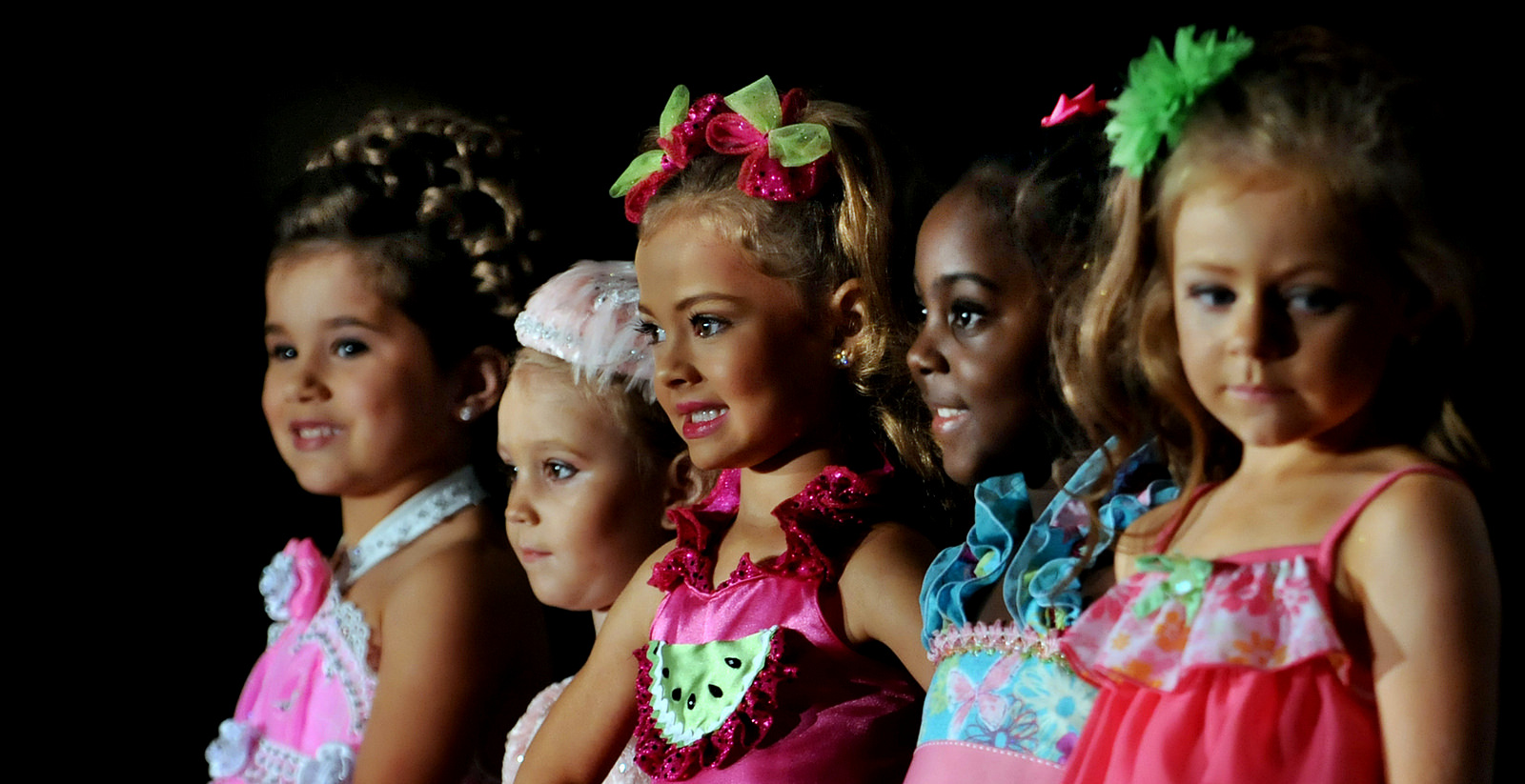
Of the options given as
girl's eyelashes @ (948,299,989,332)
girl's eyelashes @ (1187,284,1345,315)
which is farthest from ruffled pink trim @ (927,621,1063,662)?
girl's eyelashes @ (1187,284,1345,315)

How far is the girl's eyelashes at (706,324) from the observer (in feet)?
7.38

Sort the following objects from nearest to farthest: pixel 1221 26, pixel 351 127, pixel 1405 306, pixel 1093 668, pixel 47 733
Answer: pixel 1405 306
pixel 1093 668
pixel 1221 26
pixel 351 127
pixel 47 733

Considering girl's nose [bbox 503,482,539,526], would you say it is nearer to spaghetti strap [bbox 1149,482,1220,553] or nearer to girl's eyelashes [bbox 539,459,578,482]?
girl's eyelashes [bbox 539,459,578,482]

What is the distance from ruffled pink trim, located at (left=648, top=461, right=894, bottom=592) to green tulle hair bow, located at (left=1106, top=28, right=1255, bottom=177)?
2.08 ft

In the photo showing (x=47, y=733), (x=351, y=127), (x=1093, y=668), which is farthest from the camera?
(x=47, y=733)

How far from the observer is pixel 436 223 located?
9.71 ft

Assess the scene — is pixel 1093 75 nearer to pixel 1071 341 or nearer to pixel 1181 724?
pixel 1071 341

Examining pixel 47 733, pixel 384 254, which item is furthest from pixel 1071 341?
pixel 47 733

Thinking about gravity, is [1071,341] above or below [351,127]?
below

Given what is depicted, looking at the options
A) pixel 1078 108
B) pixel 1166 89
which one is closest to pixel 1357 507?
pixel 1166 89

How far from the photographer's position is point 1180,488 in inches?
72.5

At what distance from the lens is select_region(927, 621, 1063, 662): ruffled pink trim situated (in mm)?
1869

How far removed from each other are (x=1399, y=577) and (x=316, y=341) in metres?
2.02

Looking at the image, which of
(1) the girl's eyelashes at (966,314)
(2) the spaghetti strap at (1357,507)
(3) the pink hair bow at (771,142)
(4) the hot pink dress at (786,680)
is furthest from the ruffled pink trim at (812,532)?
(2) the spaghetti strap at (1357,507)
